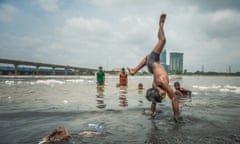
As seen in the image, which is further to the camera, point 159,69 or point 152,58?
point 152,58

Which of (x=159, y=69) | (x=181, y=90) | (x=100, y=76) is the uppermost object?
(x=159, y=69)

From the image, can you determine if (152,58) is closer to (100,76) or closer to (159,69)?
(159,69)

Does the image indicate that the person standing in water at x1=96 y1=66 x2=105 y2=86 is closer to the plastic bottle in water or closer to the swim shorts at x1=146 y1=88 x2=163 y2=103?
the swim shorts at x1=146 y1=88 x2=163 y2=103

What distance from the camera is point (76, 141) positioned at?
3.56m

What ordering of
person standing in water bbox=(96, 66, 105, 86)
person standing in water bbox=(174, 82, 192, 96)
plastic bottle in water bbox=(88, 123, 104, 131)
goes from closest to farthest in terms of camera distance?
plastic bottle in water bbox=(88, 123, 104, 131) < person standing in water bbox=(174, 82, 192, 96) < person standing in water bbox=(96, 66, 105, 86)

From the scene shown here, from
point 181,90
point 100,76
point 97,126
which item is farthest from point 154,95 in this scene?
point 100,76

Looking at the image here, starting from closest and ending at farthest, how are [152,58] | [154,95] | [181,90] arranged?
[154,95]
[152,58]
[181,90]

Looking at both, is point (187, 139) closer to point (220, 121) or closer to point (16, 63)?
point (220, 121)

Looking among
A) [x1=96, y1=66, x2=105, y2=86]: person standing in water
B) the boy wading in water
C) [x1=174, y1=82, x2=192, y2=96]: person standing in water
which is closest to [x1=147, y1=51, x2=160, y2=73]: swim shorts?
the boy wading in water

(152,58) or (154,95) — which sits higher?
(152,58)

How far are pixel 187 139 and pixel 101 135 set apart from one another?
163 cm

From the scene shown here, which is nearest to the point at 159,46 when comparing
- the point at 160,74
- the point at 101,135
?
the point at 160,74

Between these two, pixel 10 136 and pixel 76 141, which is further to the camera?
pixel 10 136

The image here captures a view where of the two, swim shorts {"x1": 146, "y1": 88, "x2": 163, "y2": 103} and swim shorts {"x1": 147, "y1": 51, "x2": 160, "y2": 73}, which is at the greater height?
swim shorts {"x1": 147, "y1": 51, "x2": 160, "y2": 73}
